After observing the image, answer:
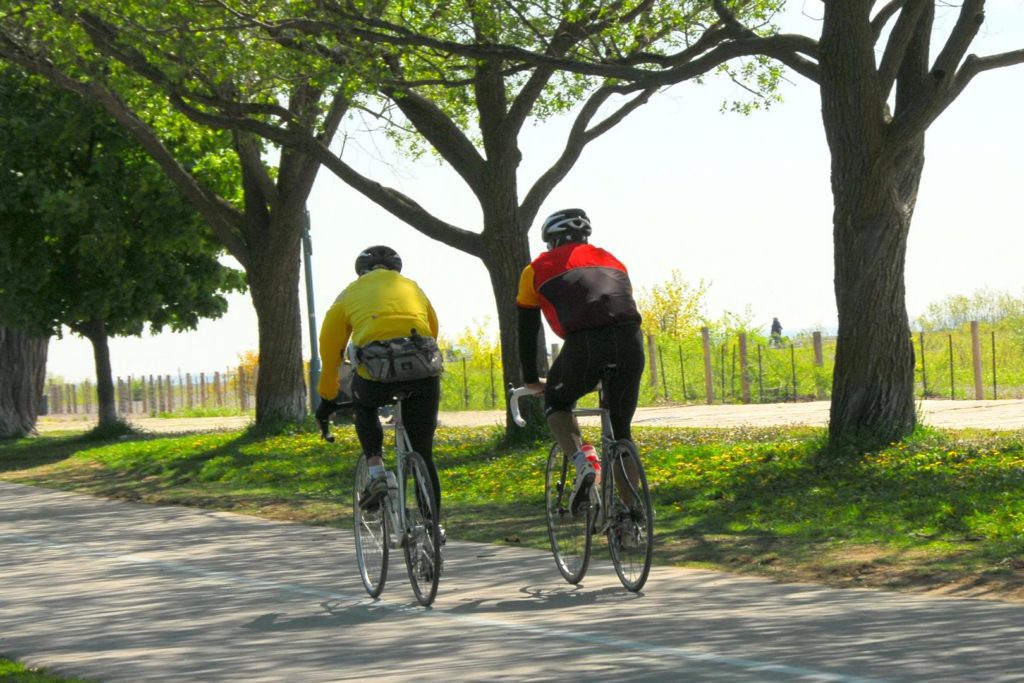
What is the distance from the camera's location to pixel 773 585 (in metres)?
9.09

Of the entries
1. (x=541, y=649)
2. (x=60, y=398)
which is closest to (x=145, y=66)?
(x=541, y=649)

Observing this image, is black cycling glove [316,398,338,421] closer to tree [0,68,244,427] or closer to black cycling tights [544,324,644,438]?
black cycling tights [544,324,644,438]

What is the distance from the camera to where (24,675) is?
723cm

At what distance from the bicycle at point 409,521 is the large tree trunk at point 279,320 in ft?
53.8

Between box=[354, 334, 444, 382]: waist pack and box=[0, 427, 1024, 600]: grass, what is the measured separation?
8.26 feet

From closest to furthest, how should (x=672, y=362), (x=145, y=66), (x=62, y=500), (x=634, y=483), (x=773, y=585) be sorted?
(x=634, y=483) < (x=773, y=585) < (x=62, y=500) < (x=145, y=66) < (x=672, y=362)

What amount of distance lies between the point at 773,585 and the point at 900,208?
6887 mm

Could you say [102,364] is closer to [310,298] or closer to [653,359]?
A: [310,298]

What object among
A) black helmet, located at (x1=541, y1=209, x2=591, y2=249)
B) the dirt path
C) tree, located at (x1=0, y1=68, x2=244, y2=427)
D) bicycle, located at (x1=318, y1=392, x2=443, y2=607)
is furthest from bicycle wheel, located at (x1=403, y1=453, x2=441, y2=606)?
tree, located at (x1=0, y1=68, x2=244, y2=427)

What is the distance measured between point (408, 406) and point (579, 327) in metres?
1.08

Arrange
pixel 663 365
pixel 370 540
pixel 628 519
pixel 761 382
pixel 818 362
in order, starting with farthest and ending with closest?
pixel 663 365 < pixel 761 382 < pixel 818 362 < pixel 370 540 < pixel 628 519

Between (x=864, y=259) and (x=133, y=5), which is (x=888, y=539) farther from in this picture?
(x=133, y=5)

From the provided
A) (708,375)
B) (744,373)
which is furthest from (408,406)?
(708,375)

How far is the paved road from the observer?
676 cm
